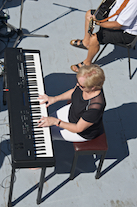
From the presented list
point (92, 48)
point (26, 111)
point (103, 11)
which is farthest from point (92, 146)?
point (103, 11)

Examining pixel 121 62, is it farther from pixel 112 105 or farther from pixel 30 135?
pixel 30 135

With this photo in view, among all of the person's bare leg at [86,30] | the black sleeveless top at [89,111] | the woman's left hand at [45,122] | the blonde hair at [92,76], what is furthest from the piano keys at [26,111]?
the person's bare leg at [86,30]

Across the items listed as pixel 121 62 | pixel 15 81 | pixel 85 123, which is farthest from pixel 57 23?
pixel 85 123

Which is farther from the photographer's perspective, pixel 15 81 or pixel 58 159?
pixel 58 159

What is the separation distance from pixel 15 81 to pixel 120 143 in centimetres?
144

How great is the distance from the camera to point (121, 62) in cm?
388

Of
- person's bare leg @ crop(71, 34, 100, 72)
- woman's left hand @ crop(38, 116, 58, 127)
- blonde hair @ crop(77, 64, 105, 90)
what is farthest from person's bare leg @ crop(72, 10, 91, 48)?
woman's left hand @ crop(38, 116, 58, 127)

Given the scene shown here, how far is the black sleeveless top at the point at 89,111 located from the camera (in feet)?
7.13

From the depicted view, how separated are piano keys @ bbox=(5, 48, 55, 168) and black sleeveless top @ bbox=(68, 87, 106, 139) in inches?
10.8

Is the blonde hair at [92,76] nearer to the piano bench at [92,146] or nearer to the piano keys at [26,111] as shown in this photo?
the piano keys at [26,111]

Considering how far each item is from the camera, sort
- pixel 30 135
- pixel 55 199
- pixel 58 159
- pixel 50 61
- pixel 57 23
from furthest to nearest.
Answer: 1. pixel 57 23
2. pixel 50 61
3. pixel 58 159
4. pixel 55 199
5. pixel 30 135

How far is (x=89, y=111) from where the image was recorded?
85.2 inches

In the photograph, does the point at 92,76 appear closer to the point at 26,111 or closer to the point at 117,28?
the point at 26,111

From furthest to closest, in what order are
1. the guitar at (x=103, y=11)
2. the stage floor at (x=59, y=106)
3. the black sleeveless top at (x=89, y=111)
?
the guitar at (x=103, y=11) < the stage floor at (x=59, y=106) < the black sleeveless top at (x=89, y=111)
